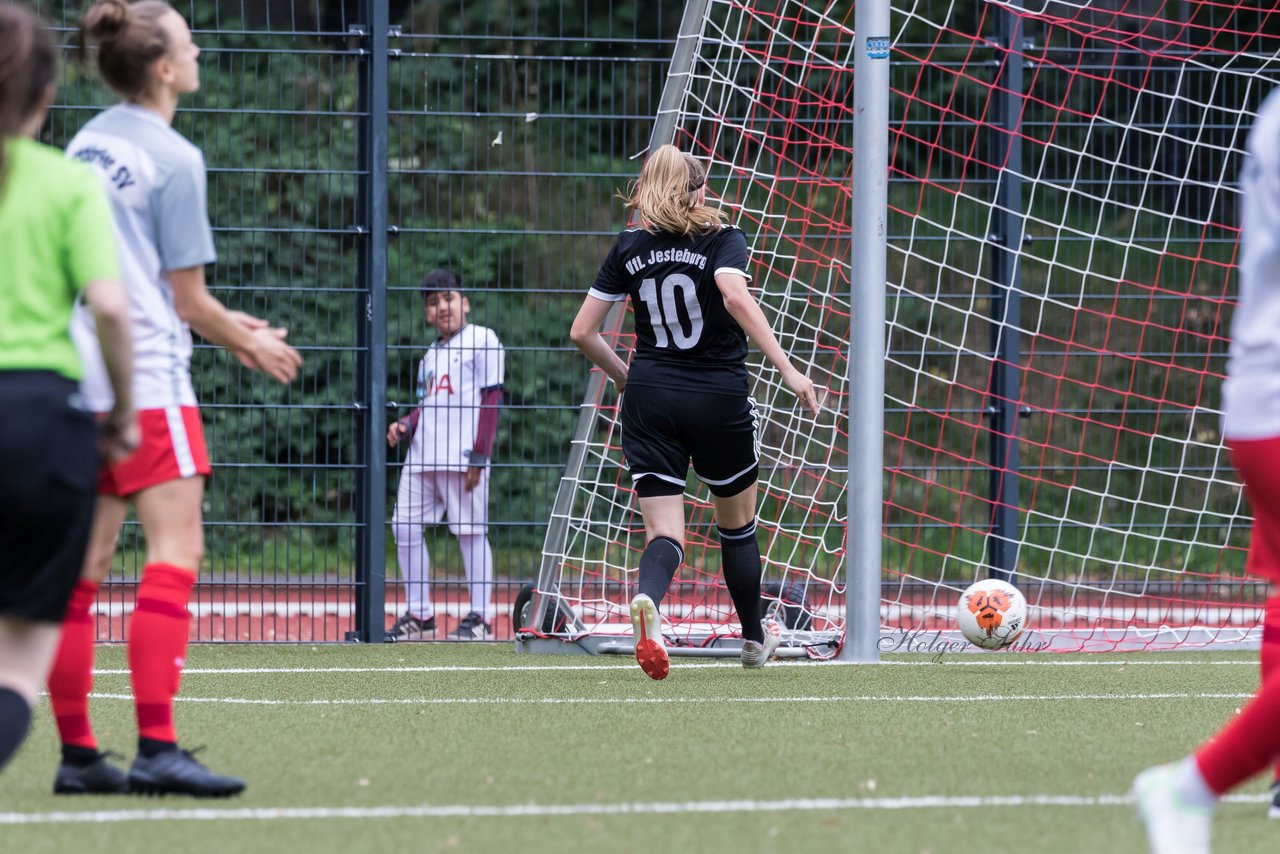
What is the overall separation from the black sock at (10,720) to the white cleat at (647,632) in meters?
3.19

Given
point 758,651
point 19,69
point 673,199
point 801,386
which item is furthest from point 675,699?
point 19,69

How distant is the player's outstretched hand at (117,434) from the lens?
3.57 meters

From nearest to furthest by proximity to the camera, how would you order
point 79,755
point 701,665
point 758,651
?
point 79,755, point 758,651, point 701,665

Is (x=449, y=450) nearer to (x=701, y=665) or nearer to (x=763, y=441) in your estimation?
(x=763, y=441)

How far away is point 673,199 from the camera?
6.92 m

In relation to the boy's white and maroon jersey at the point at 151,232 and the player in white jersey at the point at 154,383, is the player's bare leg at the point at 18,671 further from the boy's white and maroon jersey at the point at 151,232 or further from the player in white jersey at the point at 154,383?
the boy's white and maroon jersey at the point at 151,232

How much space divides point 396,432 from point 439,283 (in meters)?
0.78

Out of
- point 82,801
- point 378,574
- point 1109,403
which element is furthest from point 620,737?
point 1109,403

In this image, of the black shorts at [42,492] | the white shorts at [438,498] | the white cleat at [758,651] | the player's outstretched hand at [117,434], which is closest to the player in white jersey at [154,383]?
the player's outstretched hand at [117,434]

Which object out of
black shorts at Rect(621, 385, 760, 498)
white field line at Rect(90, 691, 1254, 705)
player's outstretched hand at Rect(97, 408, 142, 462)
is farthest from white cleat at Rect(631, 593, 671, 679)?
player's outstretched hand at Rect(97, 408, 142, 462)

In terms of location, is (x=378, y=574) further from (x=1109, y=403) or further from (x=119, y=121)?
(x=119, y=121)

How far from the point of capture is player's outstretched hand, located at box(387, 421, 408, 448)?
8.95 m

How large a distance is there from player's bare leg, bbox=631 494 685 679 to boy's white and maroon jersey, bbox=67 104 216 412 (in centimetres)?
259

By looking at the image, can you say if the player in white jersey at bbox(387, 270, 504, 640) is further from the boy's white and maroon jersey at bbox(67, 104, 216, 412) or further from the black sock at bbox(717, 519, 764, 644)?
the boy's white and maroon jersey at bbox(67, 104, 216, 412)
